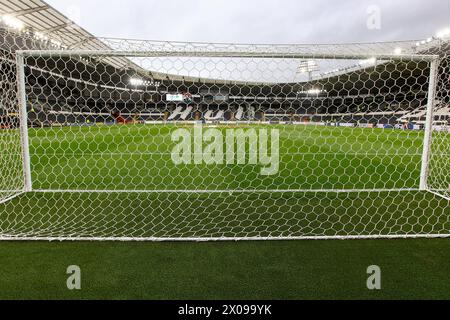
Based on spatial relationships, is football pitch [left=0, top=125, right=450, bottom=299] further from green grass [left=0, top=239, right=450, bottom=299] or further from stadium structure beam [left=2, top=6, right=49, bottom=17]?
stadium structure beam [left=2, top=6, right=49, bottom=17]

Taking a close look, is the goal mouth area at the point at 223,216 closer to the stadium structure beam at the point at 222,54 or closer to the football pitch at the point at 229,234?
the football pitch at the point at 229,234

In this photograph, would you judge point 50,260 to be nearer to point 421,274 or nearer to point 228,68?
point 228,68

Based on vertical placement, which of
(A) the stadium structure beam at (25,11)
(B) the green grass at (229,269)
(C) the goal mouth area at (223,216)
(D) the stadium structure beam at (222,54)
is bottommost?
(B) the green grass at (229,269)

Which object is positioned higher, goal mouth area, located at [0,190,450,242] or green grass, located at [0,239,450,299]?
goal mouth area, located at [0,190,450,242]

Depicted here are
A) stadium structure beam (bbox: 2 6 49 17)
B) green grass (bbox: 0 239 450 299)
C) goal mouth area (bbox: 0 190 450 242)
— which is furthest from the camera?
stadium structure beam (bbox: 2 6 49 17)

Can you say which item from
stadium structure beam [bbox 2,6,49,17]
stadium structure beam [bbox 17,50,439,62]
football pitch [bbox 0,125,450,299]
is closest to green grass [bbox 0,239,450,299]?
football pitch [bbox 0,125,450,299]

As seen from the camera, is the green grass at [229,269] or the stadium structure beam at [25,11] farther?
the stadium structure beam at [25,11]

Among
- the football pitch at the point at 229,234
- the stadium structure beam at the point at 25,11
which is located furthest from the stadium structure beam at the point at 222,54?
the stadium structure beam at the point at 25,11

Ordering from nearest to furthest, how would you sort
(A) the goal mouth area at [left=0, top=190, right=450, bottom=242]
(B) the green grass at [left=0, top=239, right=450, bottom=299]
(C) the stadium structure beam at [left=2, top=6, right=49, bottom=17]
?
(B) the green grass at [left=0, top=239, right=450, bottom=299] < (A) the goal mouth area at [left=0, top=190, right=450, bottom=242] < (C) the stadium structure beam at [left=2, top=6, right=49, bottom=17]

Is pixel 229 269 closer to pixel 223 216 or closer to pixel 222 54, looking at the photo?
pixel 223 216

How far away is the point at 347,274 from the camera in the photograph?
2.16 metres

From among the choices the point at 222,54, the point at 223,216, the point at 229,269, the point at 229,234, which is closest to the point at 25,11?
the point at 222,54

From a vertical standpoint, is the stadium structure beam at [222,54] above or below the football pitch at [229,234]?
above
